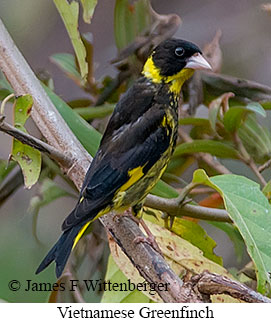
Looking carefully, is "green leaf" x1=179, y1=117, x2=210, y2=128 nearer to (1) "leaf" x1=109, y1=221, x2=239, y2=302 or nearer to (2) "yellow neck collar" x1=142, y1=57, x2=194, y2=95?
(2) "yellow neck collar" x1=142, y1=57, x2=194, y2=95

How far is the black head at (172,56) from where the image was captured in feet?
6.70

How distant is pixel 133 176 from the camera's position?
186 centimetres

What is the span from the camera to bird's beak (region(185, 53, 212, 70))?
194 centimetres

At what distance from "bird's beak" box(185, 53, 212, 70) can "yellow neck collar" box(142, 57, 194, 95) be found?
4 cm

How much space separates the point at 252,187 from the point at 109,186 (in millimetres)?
412

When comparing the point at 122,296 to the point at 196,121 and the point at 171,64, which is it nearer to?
the point at 196,121

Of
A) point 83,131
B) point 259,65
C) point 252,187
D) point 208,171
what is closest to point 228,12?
point 259,65

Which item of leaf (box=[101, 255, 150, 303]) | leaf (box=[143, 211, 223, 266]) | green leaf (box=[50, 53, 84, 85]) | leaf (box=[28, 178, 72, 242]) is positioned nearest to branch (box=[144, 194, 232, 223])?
leaf (box=[143, 211, 223, 266])

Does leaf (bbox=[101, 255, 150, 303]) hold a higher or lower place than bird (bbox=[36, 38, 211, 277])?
lower

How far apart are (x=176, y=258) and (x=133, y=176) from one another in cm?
29

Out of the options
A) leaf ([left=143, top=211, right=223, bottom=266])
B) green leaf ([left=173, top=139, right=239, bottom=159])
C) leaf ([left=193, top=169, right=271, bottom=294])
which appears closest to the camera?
leaf ([left=193, top=169, right=271, bottom=294])

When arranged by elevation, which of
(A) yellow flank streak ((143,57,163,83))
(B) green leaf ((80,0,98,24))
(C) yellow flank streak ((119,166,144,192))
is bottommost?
(C) yellow flank streak ((119,166,144,192))

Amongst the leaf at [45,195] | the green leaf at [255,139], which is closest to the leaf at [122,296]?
the leaf at [45,195]

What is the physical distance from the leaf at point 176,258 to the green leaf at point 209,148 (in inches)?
13.3
